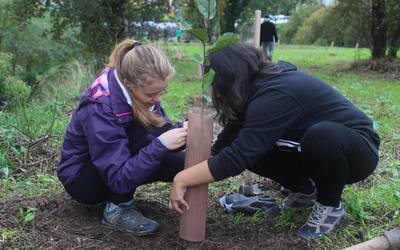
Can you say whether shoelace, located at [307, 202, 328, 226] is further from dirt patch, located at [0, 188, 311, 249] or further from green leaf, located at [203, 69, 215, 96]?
green leaf, located at [203, 69, 215, 96]

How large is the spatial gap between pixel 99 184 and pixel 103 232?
23 centimetres

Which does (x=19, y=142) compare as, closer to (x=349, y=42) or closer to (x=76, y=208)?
(x=76, y=208)

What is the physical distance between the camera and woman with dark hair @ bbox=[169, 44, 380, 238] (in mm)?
2301

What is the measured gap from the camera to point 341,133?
95.3 inches

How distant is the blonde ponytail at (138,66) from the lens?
7.87 feet

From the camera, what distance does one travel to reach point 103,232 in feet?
8.40

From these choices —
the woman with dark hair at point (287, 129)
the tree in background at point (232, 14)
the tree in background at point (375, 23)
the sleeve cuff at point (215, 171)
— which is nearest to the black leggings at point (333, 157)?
the woman with dark hair at point (287, 129)

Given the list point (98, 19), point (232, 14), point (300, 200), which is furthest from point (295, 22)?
point (300, 200)

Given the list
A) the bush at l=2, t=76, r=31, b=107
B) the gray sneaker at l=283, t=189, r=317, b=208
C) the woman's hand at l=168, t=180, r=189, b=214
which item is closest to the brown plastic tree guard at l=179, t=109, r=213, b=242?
the woman's hand at l=168, t=180, r=189, b=214

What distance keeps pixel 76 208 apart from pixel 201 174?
0.87m

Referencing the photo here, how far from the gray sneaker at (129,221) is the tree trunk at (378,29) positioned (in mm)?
10391

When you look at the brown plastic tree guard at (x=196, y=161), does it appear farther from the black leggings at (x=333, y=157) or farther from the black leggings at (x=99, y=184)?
the black leggings at (x=333, y=157)

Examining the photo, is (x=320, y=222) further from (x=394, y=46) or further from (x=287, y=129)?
(x=394, y=46)

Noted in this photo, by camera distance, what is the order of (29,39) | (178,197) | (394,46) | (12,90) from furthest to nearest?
1. (29,39)
2. (394,46)
3. (12,90)
4. (178,197)
